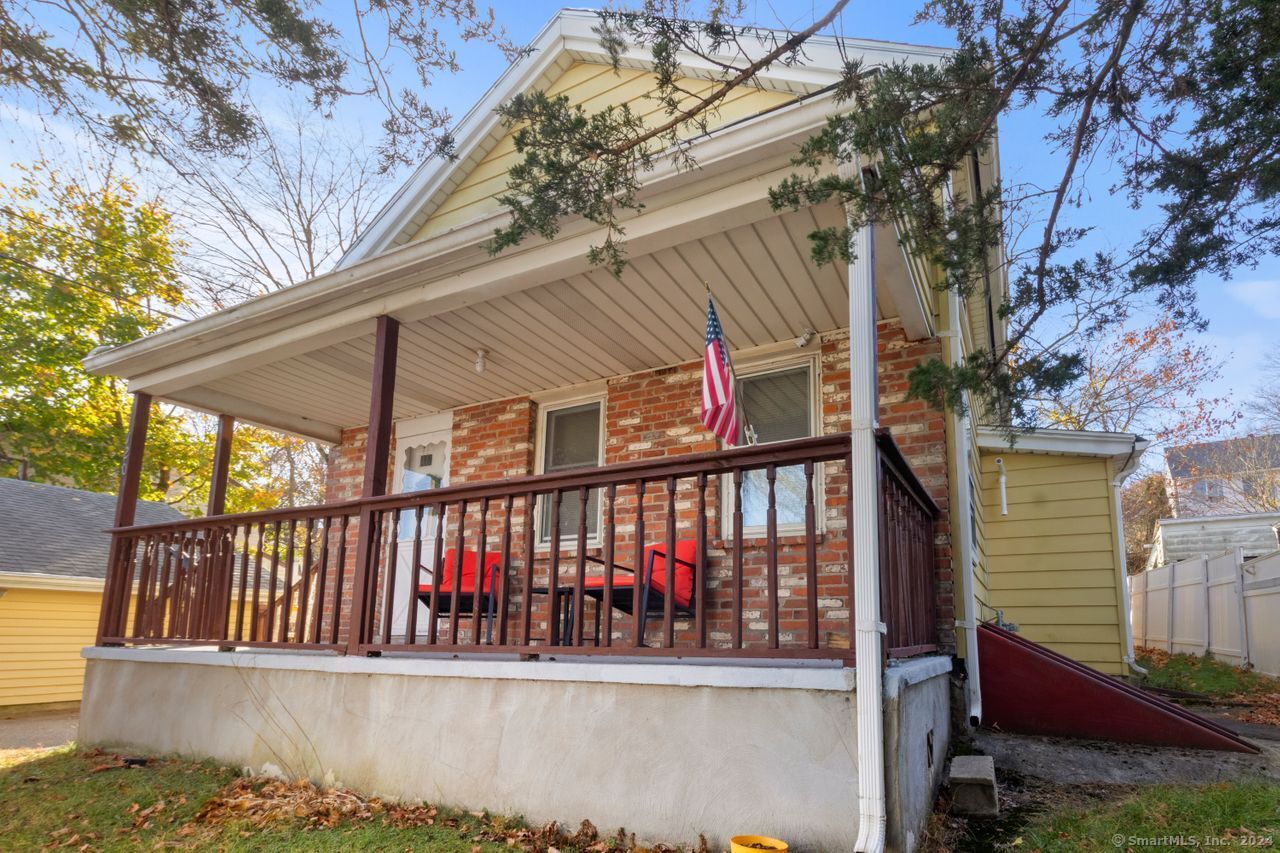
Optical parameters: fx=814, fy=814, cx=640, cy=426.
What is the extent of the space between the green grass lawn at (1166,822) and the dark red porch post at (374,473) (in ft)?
11.8

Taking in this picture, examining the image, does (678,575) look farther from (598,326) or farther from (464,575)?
(464,575)

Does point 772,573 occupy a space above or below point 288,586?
above

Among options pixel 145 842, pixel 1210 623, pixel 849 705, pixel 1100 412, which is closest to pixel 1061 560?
pixel 1210 623

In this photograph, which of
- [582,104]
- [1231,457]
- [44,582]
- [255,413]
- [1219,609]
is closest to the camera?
[582,104]

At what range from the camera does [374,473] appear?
5191 millimetres

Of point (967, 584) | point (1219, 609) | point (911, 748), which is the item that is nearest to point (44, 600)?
point (967, 584)

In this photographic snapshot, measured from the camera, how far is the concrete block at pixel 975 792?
3742mm

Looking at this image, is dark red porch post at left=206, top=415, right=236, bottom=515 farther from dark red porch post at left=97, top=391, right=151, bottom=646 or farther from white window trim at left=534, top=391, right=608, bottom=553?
white window trim at left=534, top=391, right=608, bottom=553

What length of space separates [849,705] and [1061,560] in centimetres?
697

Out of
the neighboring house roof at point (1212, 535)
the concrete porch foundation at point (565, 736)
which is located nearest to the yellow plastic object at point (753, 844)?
the concrete porch foundation at point (565, 736)

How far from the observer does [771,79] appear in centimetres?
522

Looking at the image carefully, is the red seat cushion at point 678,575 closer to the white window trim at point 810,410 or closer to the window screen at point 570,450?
the white window trim at point 810,410

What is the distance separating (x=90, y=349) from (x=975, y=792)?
64.4 ft

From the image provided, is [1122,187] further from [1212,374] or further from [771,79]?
[1212,374]
